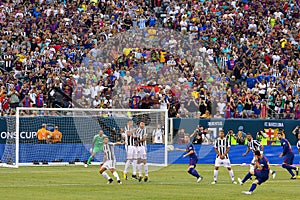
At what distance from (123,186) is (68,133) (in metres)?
12.9

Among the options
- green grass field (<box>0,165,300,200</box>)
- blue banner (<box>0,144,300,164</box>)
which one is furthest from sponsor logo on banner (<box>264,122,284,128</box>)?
green grass field (<box>0,165,300,200</box>)

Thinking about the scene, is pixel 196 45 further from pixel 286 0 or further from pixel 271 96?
pixel 286 0

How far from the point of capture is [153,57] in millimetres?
46219

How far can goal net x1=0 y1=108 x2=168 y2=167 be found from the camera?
41281 millimetres

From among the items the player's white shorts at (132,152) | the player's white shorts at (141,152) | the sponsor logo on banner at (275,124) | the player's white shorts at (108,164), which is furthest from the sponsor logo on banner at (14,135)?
the sponsor logo on banner at (275,124)

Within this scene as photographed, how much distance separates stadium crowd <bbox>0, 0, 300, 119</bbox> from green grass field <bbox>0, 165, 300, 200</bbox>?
Answer: 554 cm

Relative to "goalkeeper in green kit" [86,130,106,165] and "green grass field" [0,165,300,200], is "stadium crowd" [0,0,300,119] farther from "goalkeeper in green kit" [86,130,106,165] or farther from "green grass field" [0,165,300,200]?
"green grass field" [0,165,300,200]

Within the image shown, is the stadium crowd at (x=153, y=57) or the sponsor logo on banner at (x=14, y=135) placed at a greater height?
the stadium crowd at (x=153, y=57)

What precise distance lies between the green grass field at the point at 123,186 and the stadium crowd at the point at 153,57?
18.2ft

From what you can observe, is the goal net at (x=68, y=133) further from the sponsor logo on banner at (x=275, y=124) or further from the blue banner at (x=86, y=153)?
the sponsor logo on banner at (x=275, y=124)

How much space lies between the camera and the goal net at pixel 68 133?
135 feet

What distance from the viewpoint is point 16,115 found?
40562 millimetres

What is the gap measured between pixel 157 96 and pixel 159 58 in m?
2.82

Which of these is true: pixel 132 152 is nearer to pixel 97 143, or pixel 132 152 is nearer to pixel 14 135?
pixel 97 143
